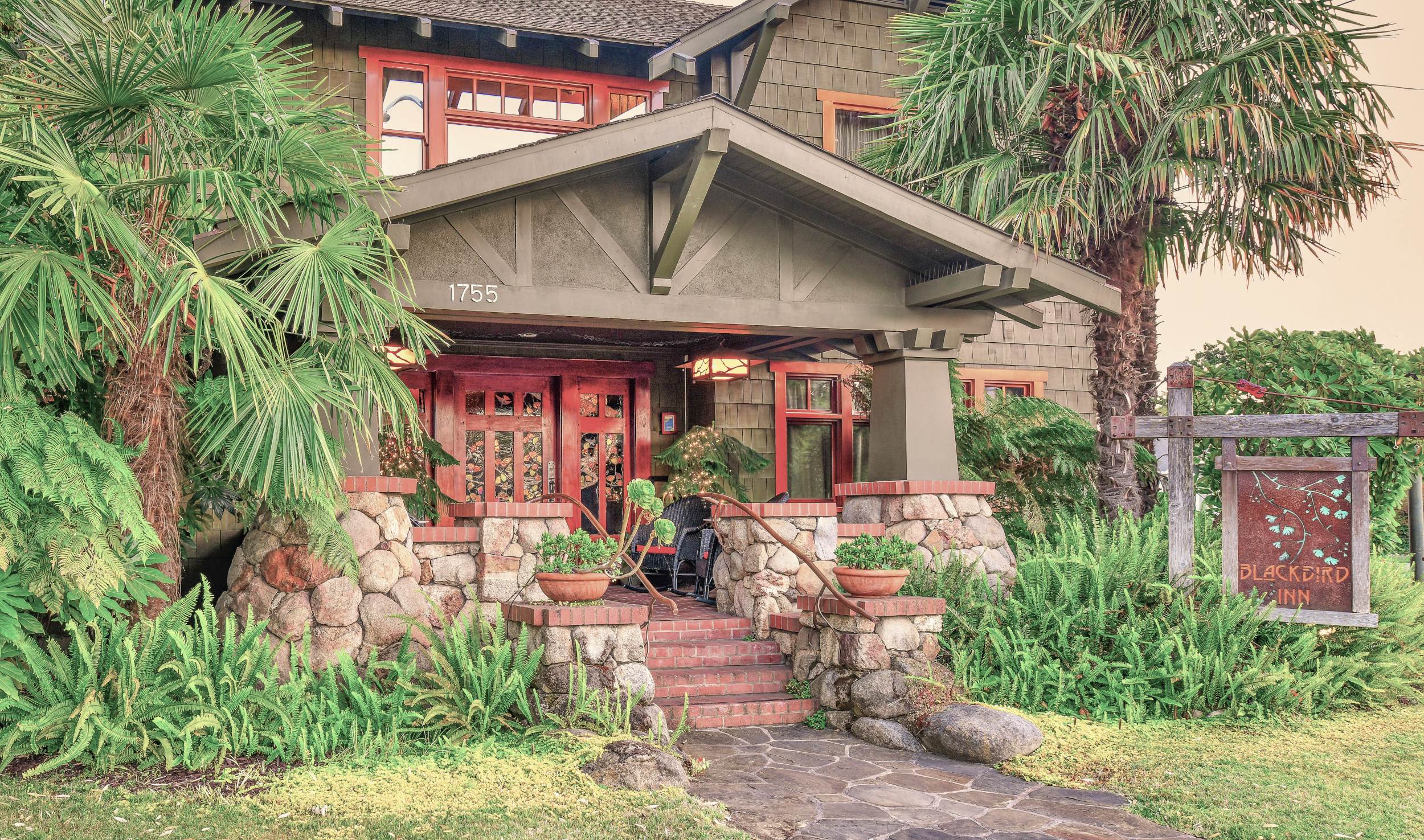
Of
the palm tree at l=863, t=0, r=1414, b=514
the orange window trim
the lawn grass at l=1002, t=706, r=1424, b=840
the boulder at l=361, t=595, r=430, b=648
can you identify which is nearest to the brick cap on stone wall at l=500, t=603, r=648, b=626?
the boulder at l=361, t=595, r=430, b=648

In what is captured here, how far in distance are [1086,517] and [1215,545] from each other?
194cm

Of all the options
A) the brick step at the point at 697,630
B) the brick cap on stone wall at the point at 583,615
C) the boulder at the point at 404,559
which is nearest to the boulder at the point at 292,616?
the boulder at the point at 404,559

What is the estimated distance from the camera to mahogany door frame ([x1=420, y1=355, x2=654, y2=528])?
11.3 metres

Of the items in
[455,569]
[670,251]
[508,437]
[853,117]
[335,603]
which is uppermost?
[853,117]

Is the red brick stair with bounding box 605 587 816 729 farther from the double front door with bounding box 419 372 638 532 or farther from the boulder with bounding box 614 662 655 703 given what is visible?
the double front door with bounding box 419 372 638 532

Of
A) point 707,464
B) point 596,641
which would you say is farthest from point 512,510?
point 707,464

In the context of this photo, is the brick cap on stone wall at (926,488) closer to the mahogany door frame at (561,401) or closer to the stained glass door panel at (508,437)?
the mahogany door frame at (561,401)

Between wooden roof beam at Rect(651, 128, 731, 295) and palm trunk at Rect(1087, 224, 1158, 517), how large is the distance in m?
4.54

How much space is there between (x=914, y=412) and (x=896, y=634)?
2600mm

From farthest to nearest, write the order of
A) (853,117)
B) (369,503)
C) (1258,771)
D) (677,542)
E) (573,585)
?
(853,117), (677,542), (369,503), (573,585), (1258,771)

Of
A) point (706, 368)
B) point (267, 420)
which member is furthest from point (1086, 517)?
point (267, 420)

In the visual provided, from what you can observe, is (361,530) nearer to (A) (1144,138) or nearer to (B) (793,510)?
(B) (793,510)

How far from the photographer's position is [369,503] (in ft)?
23.1

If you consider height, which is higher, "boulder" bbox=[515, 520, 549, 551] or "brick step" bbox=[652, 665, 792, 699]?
"boulder" bbox=[515, 520, 549, 551]
